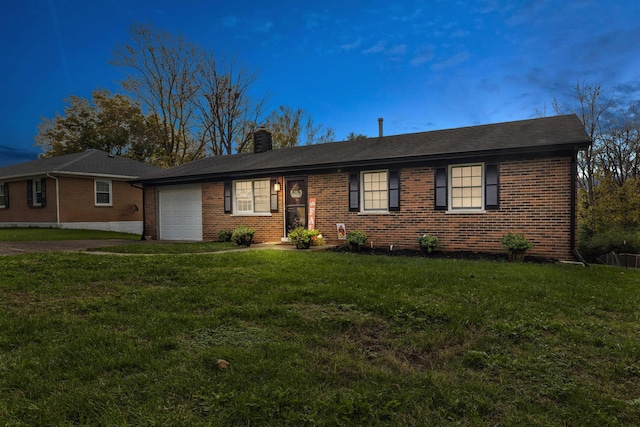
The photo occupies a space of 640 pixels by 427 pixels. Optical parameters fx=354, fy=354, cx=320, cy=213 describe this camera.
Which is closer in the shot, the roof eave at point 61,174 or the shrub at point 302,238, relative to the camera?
the shrub at point 302,238

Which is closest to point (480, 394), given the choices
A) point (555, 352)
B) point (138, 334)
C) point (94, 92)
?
point (555, 352)

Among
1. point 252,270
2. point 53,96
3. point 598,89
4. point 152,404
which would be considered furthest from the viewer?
point 53,96

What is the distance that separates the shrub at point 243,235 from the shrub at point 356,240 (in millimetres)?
3655

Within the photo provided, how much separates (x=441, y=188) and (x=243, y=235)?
6.59 meters

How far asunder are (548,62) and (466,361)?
65.5 feet

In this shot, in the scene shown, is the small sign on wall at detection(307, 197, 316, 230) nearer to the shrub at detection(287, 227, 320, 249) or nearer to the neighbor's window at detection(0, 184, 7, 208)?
the shrub at detection(287, 227, 320, 249)

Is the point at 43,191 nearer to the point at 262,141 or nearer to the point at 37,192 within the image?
the point at 37,192

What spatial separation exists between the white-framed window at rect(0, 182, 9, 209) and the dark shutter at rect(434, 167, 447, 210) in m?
24.7

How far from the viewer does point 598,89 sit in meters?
17.4

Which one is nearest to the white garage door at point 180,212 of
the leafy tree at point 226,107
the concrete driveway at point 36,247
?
the concrete driveway at point 36,247

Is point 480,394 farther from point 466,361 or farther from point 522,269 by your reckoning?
point 522,269

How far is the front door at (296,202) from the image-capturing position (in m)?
12.4

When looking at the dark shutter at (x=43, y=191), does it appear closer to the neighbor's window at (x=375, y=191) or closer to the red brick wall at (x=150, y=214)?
the red brick wall at (x=150, y=214)

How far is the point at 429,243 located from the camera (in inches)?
384
